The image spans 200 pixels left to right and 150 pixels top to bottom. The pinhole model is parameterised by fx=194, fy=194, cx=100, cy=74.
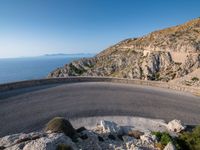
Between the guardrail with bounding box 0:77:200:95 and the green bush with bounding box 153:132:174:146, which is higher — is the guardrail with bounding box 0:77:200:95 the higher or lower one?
the higher one

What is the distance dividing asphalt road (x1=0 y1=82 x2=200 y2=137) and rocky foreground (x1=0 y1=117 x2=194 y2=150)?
164 inches

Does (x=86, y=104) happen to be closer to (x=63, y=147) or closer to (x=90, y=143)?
(x=90, y=143)

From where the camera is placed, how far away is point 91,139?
47.3 feet

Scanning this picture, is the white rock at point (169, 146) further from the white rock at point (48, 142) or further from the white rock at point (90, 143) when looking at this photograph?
the white rock at point (48, 142)

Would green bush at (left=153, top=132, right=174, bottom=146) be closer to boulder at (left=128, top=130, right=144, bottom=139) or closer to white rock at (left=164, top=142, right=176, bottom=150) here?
white rock at (left=164, top=142, right=176, bottom=150)

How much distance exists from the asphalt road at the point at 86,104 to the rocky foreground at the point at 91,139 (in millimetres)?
4165

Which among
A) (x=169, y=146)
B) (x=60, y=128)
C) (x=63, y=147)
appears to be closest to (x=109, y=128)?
(x=60, y=128)

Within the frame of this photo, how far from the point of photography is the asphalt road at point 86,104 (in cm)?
1994

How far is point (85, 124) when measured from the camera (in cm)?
1895

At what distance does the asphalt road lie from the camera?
19.9 m

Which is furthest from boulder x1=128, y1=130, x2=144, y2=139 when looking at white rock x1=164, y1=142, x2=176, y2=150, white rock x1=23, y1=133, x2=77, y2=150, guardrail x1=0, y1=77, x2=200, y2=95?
guardrail x1=0, y1=77, x2=200, y2=95

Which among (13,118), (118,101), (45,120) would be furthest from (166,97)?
(13,118)

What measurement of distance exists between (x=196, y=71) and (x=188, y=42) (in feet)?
42.0

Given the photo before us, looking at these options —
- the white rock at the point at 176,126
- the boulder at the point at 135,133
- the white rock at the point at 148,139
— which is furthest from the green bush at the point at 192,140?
the boulder at the point at 135,133
